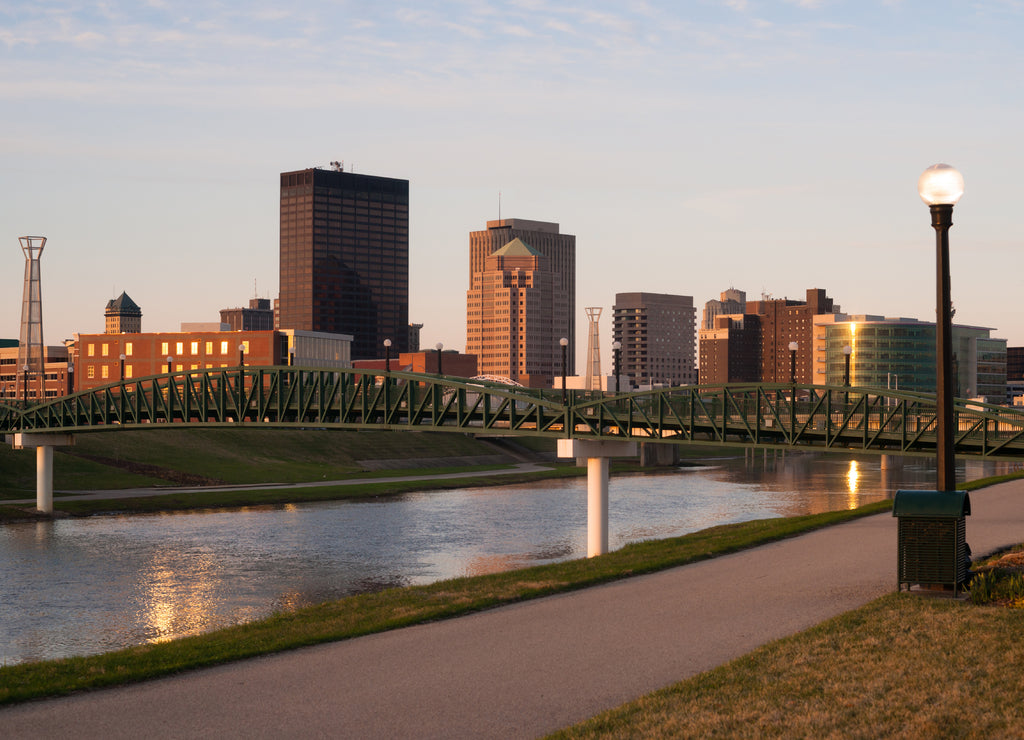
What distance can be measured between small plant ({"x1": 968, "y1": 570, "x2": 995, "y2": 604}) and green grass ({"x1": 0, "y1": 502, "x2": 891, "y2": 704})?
9366 mm

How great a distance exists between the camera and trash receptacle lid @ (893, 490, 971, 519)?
67.3ft

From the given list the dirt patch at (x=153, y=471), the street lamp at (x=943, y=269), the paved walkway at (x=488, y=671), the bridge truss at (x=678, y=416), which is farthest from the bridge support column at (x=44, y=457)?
the street lamp at (x=943, y=269)

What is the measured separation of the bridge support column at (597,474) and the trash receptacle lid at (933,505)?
26.3 metres

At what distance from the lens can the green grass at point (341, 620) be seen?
1822 centimetres

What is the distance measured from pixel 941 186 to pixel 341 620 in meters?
15.1

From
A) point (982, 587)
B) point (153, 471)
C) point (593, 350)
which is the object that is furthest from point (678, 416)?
point (593, 350)

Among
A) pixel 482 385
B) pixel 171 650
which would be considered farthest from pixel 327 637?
pixel 482 385

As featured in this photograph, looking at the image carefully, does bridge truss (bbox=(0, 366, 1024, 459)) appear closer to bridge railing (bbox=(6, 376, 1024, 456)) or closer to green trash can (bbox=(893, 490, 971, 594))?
Result: bridge railing (bbox=(6, 376, 1024, 456))

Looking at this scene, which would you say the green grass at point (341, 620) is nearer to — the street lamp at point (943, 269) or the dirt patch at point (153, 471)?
the street lamp at point (943, 269)

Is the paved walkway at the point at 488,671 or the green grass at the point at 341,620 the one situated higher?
the paved walkway at the point at 488,671

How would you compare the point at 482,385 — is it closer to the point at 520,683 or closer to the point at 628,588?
the point at 628,588

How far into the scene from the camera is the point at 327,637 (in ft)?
68.9

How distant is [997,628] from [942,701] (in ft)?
15.6

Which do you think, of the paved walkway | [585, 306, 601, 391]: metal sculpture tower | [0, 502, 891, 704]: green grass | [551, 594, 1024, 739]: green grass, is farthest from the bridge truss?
[585, 306, 601, 391]: metal sculpture tower
